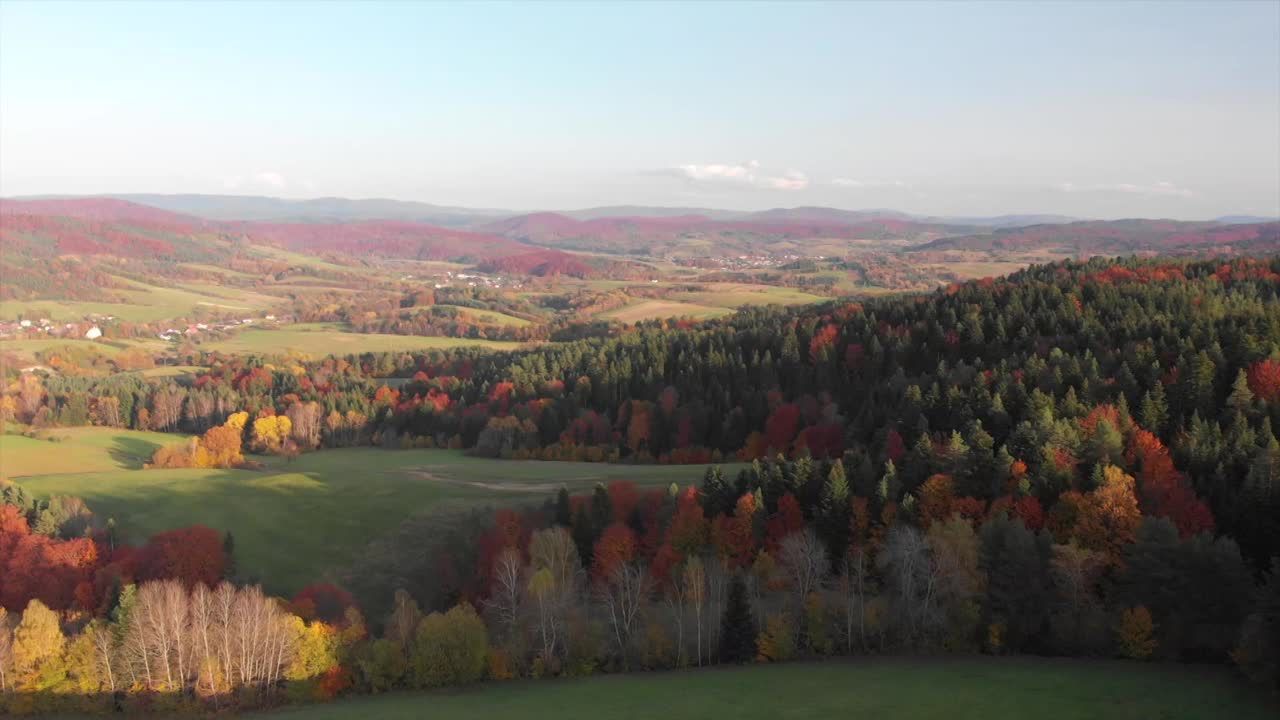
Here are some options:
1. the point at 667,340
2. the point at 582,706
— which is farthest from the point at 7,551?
the point at 667,340

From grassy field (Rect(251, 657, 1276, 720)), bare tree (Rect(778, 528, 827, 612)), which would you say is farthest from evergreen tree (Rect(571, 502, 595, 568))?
grassy field (Rect(251, 657, 1276, 720))

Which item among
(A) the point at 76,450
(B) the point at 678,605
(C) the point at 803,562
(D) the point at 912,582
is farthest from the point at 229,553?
(A) the point at 76,450

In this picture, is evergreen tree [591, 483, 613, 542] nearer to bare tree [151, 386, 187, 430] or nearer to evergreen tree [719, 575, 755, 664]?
evergreen tree [719, 575, 755, 664]

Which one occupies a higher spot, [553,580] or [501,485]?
[553,580]

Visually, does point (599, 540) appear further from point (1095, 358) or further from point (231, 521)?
point (1095, 358)

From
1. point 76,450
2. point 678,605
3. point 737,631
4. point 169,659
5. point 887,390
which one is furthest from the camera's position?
point 76,450

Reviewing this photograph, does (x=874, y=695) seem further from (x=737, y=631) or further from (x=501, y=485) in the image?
(x=501, y=485)
